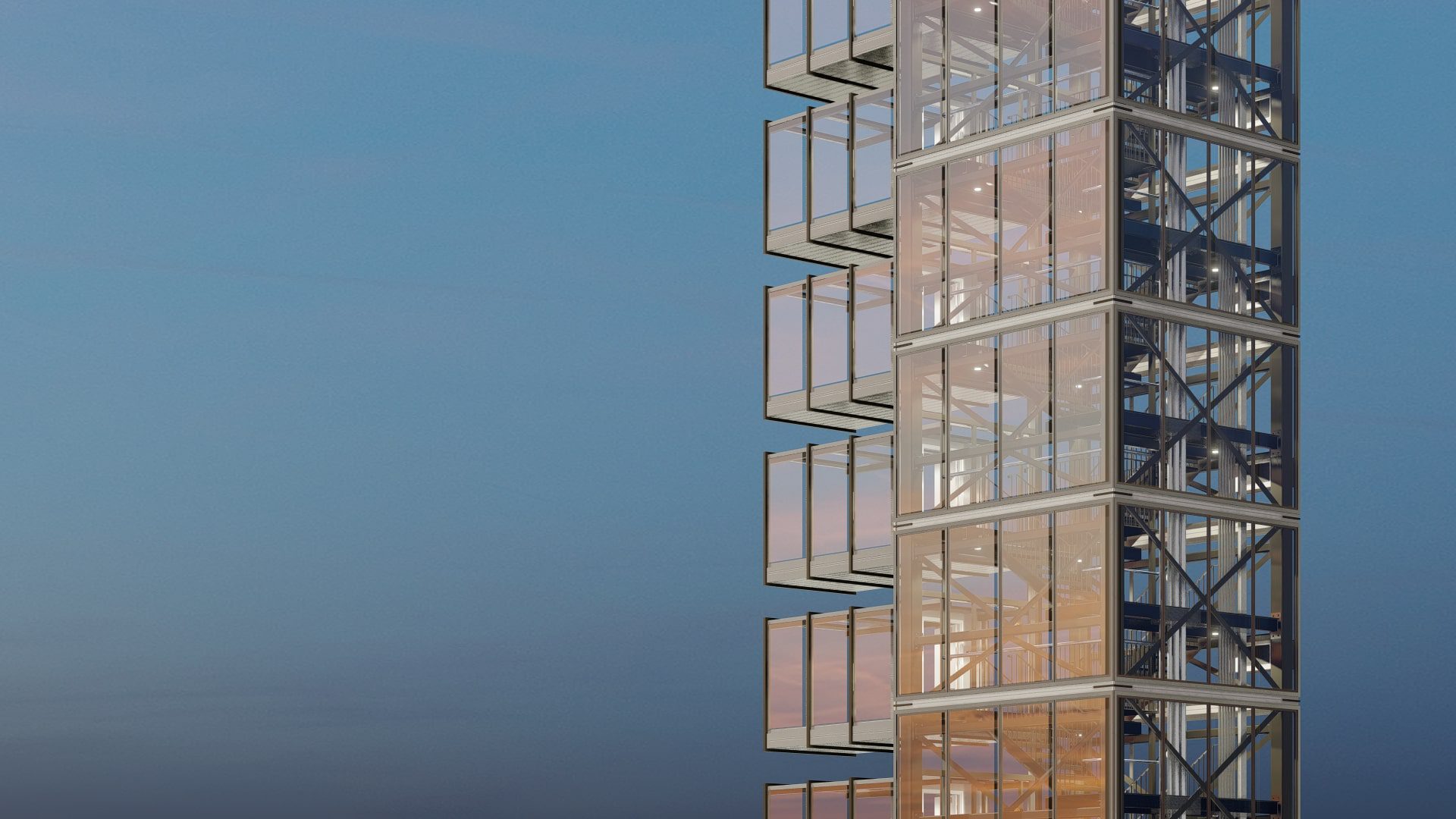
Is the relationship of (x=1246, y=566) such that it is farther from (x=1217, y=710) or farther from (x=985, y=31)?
(x=985, y=31)

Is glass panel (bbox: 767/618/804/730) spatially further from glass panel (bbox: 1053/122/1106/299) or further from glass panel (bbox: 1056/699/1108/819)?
glass panel (bbox: 1053/122/1106/299)

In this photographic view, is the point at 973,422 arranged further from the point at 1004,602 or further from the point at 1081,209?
the point at 1081,209

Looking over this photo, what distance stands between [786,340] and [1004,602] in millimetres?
11190

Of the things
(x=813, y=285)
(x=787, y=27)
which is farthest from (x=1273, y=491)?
(x=787, y=27)

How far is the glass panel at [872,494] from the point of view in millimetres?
72312

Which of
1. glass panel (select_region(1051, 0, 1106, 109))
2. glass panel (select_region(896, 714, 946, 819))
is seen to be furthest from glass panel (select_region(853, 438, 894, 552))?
glass panel (select_region(1051, 0, 1106, 109))

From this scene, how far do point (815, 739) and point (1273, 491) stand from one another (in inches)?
544

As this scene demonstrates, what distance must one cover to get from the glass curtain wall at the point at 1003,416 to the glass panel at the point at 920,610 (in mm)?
1028

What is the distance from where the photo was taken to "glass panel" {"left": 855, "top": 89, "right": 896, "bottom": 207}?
73.4 m

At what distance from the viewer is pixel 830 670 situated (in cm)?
7369

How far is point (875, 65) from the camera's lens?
75312 millimetres

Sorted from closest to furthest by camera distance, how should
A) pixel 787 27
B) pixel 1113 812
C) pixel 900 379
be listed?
1. pixel 1113 812
2. pixel 900 379
3. pixel 787 27

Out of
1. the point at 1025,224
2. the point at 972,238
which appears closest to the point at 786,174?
the point at 972,238

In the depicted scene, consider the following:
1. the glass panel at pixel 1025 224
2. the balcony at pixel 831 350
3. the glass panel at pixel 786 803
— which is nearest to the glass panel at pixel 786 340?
the balcony at pixel 831 350
